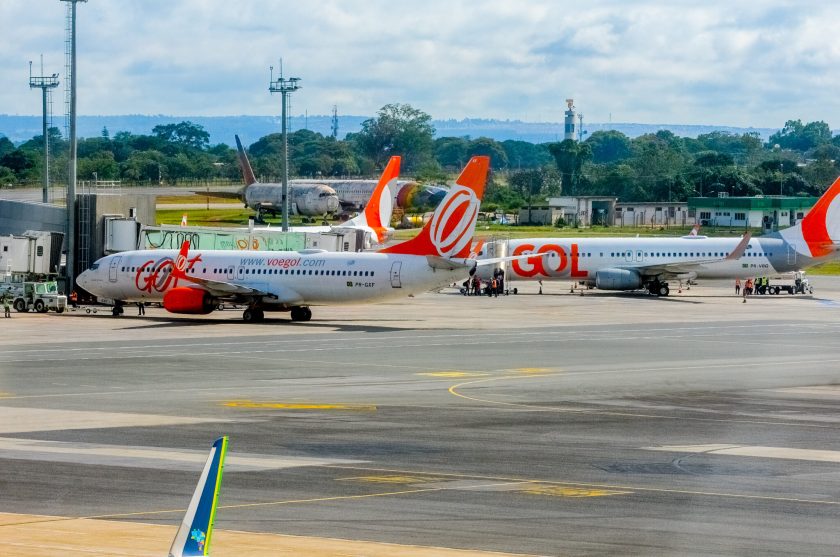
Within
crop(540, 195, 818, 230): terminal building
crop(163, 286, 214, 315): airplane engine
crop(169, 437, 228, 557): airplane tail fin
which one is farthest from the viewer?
crop(540, 195, 818, 230): terminal building

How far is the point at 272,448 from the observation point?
100 ft

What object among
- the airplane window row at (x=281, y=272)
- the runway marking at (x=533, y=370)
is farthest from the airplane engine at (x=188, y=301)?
the runway marking at (x=533, y=370)

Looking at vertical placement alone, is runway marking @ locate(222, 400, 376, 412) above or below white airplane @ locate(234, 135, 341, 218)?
below

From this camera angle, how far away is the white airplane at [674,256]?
92500mm

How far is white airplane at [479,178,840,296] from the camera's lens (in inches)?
3642

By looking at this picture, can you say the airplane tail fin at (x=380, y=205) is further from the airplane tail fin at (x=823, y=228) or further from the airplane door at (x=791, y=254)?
the airplane tail fin at (x=823, y=228)

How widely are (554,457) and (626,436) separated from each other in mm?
3837

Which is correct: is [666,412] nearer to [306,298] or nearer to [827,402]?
[827,402]

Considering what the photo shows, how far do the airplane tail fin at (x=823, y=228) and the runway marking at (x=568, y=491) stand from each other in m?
70.0

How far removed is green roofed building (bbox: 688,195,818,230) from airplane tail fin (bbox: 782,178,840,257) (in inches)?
2794

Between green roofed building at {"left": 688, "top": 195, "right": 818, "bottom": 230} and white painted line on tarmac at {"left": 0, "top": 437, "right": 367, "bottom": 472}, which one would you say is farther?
green roofed building at {"left": 688, "top": 195, "right": 818, "bottom": 230}

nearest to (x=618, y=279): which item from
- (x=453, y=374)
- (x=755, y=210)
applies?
(x=453, y=374)

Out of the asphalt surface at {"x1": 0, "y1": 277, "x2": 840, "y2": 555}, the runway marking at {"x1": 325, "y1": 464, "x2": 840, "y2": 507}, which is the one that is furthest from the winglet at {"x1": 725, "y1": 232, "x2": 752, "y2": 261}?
the runway marking at {"x1": 325, "y1": 464, "x2": 840, "y2": 507}

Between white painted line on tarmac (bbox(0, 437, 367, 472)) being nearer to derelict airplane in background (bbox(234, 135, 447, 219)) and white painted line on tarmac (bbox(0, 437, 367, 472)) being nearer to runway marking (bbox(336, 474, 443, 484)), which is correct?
runway marking (bbox(336, 474, 443, 484))
